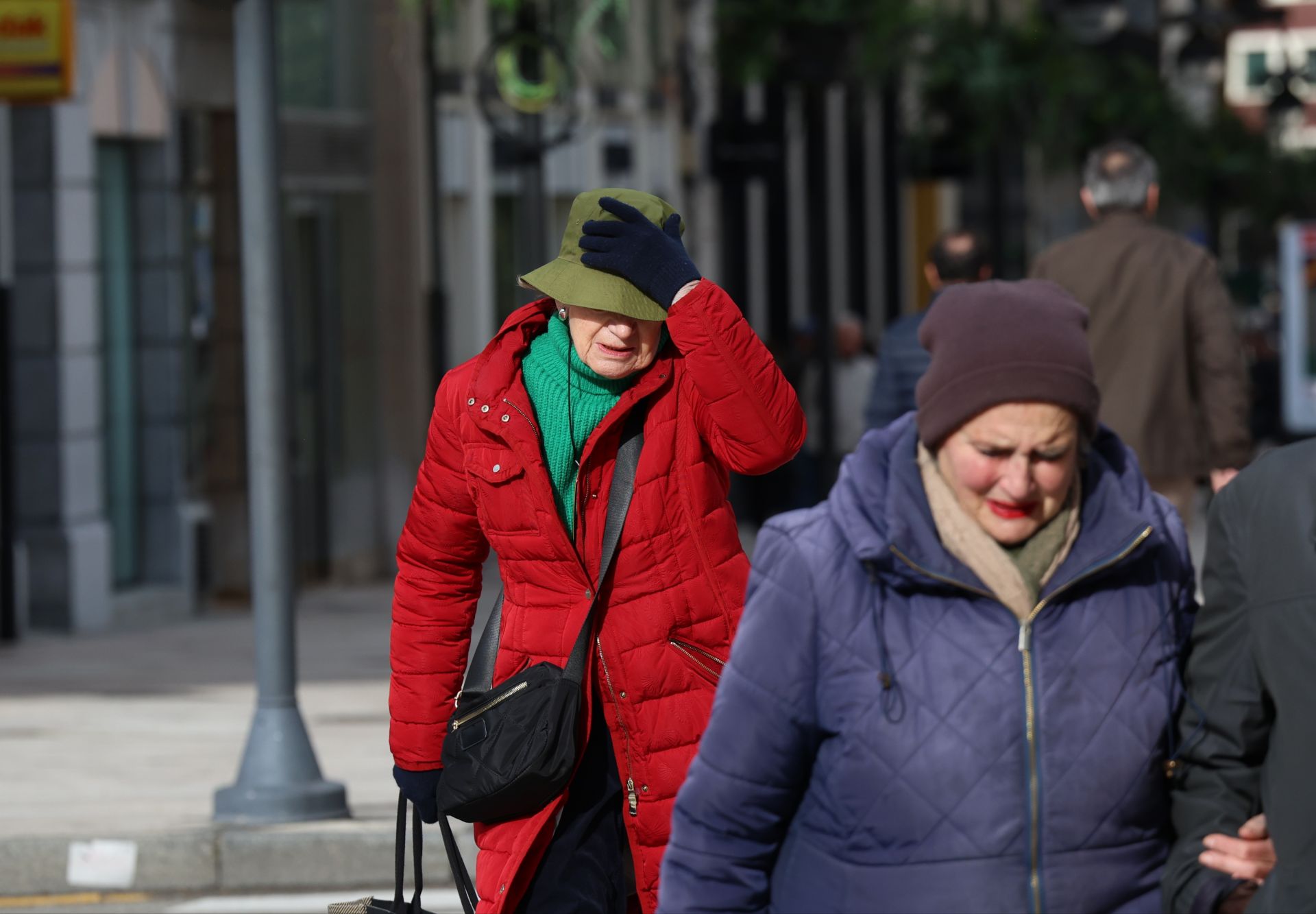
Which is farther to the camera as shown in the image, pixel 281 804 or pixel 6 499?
pixel 6 499

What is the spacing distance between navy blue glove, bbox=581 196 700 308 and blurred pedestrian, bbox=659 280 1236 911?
46.9 inches

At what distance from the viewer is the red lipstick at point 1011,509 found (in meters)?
3.17

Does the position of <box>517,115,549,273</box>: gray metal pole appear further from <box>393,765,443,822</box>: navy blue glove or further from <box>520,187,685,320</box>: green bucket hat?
<box>520,187,685,320</box>: green bucket hat

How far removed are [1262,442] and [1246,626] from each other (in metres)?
29.6

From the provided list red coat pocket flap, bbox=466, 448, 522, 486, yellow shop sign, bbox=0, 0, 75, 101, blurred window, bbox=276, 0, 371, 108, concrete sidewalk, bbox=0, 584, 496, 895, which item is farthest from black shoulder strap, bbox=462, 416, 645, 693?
blurred window, bbox=276, 0, 371, 108

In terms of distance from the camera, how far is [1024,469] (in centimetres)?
315

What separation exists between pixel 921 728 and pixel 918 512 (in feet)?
0.86

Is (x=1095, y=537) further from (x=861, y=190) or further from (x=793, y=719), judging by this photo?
(x=861, y=190)

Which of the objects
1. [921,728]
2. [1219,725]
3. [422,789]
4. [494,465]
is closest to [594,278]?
[494,465]

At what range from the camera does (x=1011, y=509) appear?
317 cm

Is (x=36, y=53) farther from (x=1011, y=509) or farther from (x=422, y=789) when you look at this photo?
(x=1011, y=509)

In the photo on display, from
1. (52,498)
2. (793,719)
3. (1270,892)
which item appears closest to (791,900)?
(793,719)

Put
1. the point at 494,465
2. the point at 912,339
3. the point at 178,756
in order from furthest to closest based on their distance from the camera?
1. the point at 178,756
2. the point at 912,339
3. the point at 494,465

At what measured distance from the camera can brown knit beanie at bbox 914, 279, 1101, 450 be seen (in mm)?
3174
